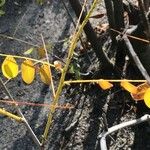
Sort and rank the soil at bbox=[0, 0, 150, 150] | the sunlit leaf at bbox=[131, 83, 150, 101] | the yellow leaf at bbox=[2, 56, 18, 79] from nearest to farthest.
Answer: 1. the yellow leaf at bbox=[2, 56, 18, 79]
2. the sunlit leaf at bbox=[131, 83, 150, 101]
3. the soil at bbox=[0, 0, 150, 150]

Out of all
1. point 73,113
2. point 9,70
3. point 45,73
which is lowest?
point 73,113

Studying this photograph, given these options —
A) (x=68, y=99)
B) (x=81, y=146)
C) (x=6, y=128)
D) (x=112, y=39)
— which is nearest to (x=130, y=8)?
(x=112, y=39)

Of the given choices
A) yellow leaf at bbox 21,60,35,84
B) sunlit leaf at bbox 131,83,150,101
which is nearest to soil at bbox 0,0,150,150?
sunlit leaf at bbox 131,83,150,101

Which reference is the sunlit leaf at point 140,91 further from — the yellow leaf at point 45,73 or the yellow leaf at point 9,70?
the yellow leaf at point 9,70

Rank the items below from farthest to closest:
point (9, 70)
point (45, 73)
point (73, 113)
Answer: point (73, 113)
point (45, 73)
point (9, 70)

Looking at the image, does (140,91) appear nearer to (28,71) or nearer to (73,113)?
(28,71)

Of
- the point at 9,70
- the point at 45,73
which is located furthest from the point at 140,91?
the point at 9,70

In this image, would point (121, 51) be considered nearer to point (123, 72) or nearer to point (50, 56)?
point (123, 72)

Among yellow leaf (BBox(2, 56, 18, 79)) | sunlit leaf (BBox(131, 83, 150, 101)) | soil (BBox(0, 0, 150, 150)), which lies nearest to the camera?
yellow leaf (BBox(2, 56, 18, 79))

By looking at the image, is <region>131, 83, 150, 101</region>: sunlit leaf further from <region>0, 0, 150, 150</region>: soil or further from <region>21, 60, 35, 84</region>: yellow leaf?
<region>0, 0, 150, 150</region>: soil

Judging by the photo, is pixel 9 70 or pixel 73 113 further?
pixel 73 113

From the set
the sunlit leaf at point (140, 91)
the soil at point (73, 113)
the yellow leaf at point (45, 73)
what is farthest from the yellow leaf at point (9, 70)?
the soil at point (73, 113)
